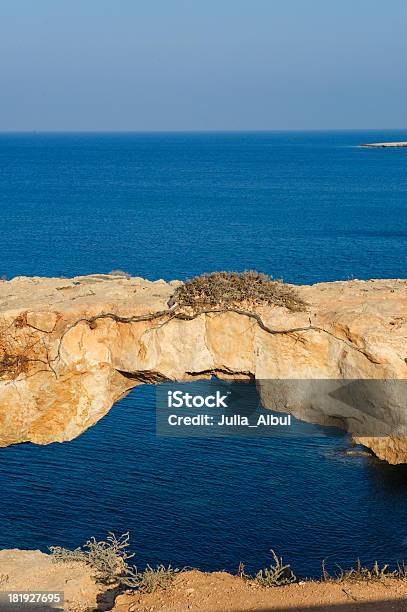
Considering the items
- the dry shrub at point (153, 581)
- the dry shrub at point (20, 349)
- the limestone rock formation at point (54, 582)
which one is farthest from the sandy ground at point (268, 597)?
the dry shrub at point (20, 349)

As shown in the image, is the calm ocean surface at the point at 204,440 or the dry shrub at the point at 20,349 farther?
the calm ocean surface at the point at 204,440

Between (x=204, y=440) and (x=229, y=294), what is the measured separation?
32.6 ft

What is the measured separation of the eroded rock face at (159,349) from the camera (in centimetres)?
1600

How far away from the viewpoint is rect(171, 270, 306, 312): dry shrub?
16484mm

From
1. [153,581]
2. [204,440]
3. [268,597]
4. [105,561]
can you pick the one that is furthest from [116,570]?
[204,440]

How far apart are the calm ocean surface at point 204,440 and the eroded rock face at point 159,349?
144 inches

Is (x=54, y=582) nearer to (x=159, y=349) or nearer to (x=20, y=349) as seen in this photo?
(x=20, y=349)

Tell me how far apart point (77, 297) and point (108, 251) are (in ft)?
138

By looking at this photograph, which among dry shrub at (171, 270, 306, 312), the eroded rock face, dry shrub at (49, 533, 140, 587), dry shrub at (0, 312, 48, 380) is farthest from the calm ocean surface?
dry shrub at (171, 270, 306, 312)

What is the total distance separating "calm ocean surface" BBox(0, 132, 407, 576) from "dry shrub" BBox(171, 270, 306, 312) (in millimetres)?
5868

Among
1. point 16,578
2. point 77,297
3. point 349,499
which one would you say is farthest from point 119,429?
point 16,578

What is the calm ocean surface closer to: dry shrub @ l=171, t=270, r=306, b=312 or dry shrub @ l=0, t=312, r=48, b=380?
dry shrub @ l=0, t=312, r=48, b=380

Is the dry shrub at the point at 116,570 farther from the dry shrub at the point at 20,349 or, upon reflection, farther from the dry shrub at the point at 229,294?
the dry shrub at the point at 229,294

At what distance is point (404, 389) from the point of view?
1588 cm
